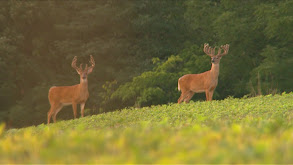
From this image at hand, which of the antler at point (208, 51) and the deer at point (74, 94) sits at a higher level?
the antler at point (208, 51)

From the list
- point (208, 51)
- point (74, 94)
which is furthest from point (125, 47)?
point (74, 94)

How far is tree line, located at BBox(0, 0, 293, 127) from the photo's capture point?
24.8m

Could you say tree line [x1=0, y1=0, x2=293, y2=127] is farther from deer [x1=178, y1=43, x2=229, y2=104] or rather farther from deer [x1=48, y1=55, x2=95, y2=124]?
deer [x1=48, y1=55, x2=95, y2=124]

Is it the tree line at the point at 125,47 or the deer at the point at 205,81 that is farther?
the tree line at the point at 125,47

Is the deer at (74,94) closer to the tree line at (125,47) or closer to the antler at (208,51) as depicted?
the antler at (208,51)

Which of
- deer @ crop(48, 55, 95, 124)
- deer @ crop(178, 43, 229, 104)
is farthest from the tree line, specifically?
deer @ crop(48, 55, 95, 124)

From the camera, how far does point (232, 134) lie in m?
4.29

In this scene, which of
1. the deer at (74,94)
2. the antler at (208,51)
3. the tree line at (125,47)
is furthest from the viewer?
the tree line at (125,47)

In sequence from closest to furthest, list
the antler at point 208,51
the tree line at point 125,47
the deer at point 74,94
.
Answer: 1. the deer at point 74,94
2. the antler at point 208,51
3. the tree line at point 125,47

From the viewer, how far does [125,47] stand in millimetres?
27078

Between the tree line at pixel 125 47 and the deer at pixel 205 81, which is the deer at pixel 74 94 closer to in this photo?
the deer at pixel 205 81

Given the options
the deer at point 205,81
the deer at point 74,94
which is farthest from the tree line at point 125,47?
the deer at point 74,94

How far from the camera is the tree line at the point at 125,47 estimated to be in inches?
977

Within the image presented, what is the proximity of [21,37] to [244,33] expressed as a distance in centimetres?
1090
